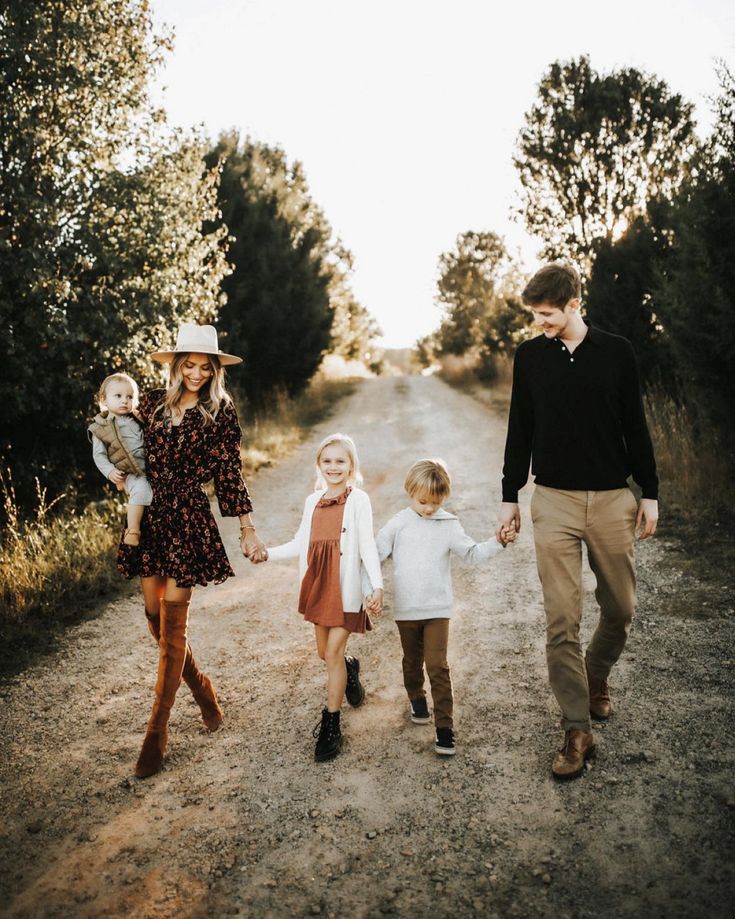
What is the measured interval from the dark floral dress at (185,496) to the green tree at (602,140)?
42.2ft

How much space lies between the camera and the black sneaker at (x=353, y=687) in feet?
13.6

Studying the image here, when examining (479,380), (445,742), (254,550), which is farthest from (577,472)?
(479,380)

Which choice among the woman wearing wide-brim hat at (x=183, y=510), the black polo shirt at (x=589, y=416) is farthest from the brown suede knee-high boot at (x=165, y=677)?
the black polo shirt at (x=589, y=416)

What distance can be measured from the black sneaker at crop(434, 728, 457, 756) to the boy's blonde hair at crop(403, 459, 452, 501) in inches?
50.2

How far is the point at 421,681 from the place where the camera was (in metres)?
3.83

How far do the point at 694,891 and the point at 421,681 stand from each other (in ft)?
5.36

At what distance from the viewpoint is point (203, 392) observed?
401cm

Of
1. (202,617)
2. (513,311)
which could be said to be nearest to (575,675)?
(202,617)

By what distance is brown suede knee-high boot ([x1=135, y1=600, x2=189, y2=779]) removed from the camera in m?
3.65

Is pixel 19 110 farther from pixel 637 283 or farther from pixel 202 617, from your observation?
pixel 637 283

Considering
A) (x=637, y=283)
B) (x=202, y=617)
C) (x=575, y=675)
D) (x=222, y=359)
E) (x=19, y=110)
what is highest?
(x=19, y=110)

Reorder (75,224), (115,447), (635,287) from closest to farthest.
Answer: (115,447)
(75,224)
(635,287)

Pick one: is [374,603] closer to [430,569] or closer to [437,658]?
[430,569]

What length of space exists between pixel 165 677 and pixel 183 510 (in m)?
0.95
